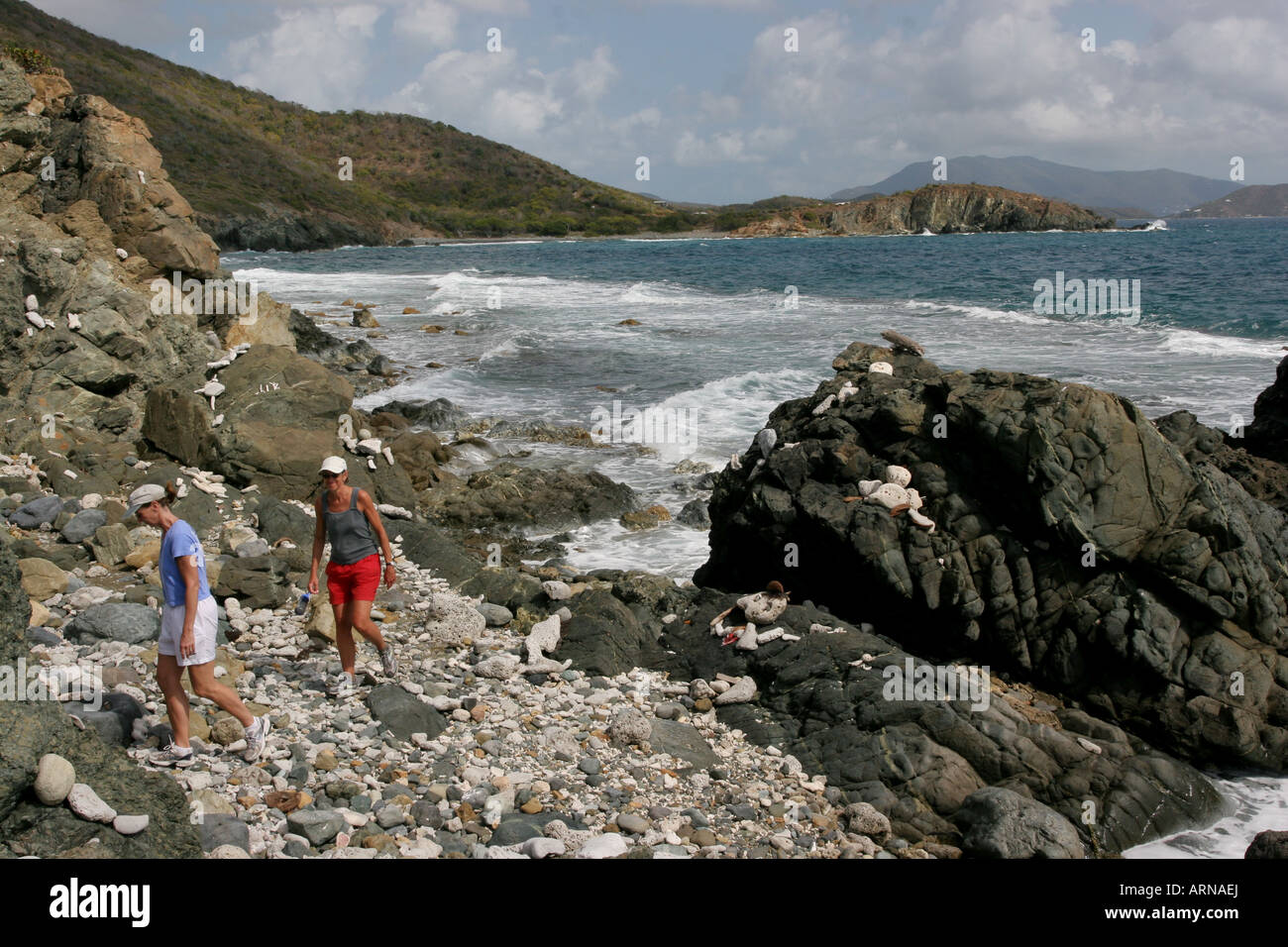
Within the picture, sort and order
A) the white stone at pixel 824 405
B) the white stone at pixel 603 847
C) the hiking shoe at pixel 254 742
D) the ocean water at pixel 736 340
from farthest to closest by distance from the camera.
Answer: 1. the ocean water at pixel 736 340
2. the white stone at pixel 824 405
3. the hiking shoe at pixel 254 742
4. the white stone at pixel 603 847

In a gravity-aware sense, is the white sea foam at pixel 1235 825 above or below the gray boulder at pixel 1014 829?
below

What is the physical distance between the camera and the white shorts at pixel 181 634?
548cm

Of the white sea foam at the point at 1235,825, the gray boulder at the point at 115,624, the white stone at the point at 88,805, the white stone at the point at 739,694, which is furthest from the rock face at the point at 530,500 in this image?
the white stone at the point at 88,805

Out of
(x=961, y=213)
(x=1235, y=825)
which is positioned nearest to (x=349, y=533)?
(x=1235, y=825)

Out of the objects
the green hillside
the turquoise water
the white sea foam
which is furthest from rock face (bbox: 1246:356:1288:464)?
the green hillside

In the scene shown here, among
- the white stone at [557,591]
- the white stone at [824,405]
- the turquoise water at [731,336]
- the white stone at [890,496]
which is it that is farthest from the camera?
the turquoise water at [731,336]

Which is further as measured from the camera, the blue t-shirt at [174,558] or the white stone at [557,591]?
the white stone at [557,591]

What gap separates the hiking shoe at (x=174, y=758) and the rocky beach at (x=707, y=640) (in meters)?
0.06

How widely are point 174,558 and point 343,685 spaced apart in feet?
6.39

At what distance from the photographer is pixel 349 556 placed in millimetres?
6750

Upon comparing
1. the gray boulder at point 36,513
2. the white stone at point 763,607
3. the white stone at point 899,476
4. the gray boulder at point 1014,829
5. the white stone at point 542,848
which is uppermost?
the white stone at point 899,476

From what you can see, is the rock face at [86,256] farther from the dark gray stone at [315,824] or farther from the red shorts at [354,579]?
the dark gray stone at [315,824]

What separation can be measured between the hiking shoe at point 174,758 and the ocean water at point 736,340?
6.49 m

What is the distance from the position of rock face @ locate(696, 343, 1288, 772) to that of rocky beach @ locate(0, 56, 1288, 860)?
0.03m
